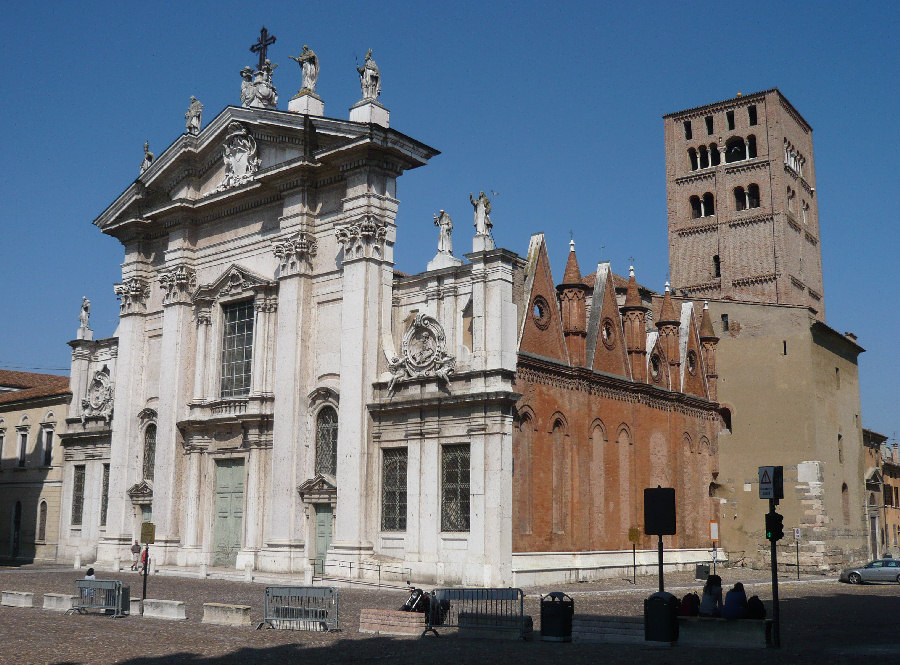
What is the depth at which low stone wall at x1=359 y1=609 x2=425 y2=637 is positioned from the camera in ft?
53.5

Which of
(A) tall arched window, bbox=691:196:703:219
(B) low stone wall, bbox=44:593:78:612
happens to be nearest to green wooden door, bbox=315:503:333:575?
(B) low stone wall, bbox=44:593:78:612

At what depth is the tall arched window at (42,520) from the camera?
4375 centimetres

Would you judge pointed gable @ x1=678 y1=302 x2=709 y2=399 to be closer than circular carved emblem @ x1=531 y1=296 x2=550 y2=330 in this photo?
No

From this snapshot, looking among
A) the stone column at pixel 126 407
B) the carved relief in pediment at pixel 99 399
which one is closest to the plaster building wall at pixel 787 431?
the stone column at pixel 126 407

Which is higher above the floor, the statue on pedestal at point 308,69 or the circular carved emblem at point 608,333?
the statue on pedestal at point 308,69

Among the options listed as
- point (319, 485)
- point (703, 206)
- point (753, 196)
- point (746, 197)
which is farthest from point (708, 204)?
point (319, 485)

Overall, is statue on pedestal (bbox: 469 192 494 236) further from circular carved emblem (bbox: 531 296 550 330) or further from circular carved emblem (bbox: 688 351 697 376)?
circular carved emblem (bbox: 688 351 697 376)

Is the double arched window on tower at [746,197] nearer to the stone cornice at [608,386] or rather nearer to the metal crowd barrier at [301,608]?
the stone cornice at [608,386]

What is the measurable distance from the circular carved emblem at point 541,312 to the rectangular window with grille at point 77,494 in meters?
20.9

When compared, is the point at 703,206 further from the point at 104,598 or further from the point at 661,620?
the point at 661,620

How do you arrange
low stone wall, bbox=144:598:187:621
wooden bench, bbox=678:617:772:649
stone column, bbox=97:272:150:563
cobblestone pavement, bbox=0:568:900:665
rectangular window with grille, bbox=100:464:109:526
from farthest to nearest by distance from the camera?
rectangular window with grille, bbox=100:464:109:526
stone column, bbox=97:272:150:563
low stone wall, bbox=144:598:187:621
wooden bench, bbox=678:617:772:649
cobblestone pavement, bbox=0:568:900:665

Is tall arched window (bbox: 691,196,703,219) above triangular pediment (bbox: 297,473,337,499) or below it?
above

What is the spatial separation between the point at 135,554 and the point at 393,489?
11.2 metres

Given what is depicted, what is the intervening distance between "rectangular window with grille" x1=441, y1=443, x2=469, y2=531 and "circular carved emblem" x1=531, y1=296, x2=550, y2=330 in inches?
242
